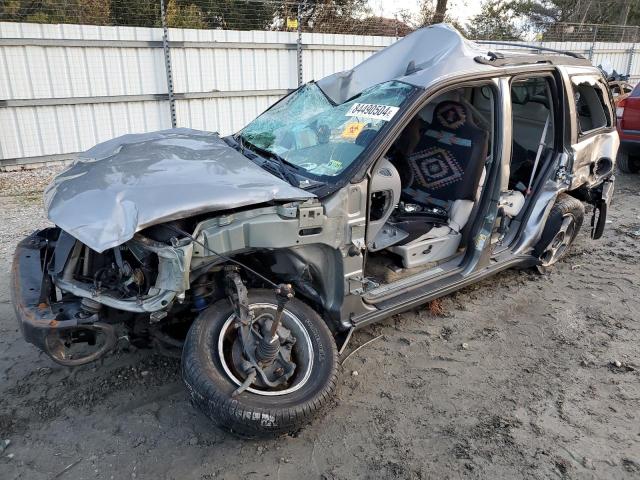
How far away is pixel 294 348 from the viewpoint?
2861 mm

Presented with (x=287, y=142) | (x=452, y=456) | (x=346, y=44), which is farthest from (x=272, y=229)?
(x=346, y=44)

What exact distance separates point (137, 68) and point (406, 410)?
24.4 ft

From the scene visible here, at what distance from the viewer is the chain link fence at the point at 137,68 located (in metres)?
7.65

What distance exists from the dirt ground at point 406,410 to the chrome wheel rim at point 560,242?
59 centimetres

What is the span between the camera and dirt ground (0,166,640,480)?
256 centimetres

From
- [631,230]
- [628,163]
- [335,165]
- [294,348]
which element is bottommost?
[631,230]

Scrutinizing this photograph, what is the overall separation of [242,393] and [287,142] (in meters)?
1.74

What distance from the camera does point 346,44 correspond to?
34.0 ft

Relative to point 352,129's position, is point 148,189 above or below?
below

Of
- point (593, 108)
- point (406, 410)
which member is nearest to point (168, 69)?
point (593, 108)

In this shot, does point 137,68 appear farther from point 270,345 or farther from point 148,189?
point 270,345

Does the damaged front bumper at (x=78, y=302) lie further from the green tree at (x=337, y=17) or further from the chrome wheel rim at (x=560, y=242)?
the green tree at (x=337, y=17)

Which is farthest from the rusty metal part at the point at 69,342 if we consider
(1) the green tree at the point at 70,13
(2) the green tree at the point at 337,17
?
(2) the green tree at the point at 337,17

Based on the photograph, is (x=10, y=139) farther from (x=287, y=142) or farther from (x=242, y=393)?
(x=242, y=393)
